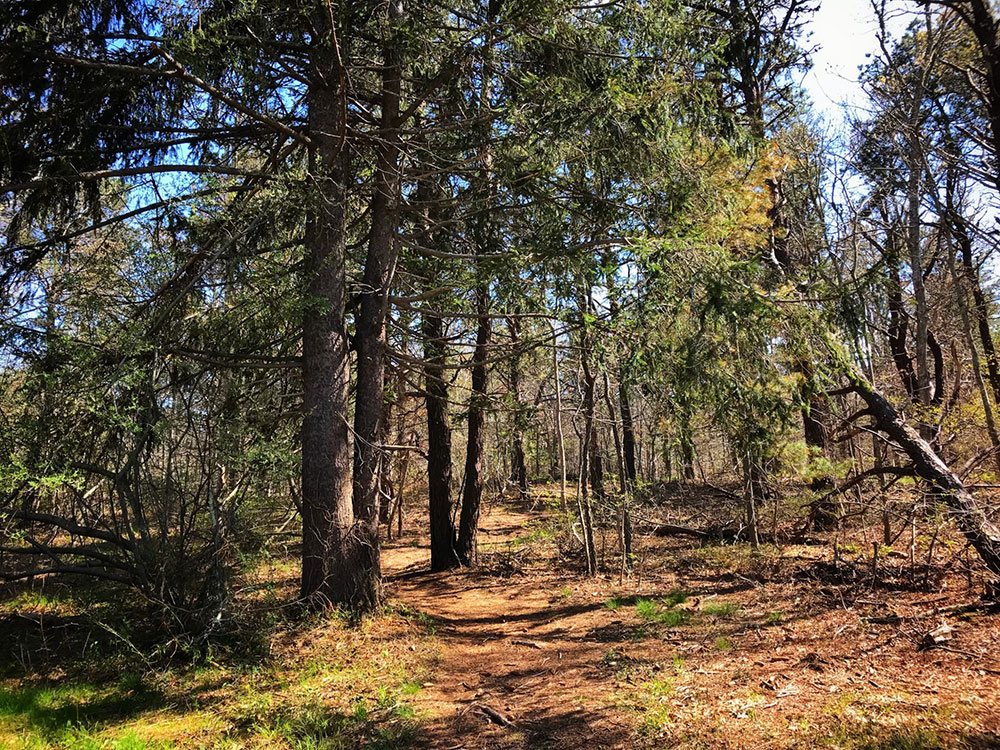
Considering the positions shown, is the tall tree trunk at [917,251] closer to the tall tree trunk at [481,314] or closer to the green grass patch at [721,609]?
the green grass patch at [721,609]

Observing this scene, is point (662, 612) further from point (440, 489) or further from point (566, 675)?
point (440, 489)

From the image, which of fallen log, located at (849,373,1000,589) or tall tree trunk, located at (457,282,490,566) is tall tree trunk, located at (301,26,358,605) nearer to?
tall tree trunk, located at (457,282,490,566)

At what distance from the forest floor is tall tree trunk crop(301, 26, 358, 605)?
0.52 meters

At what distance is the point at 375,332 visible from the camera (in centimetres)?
780

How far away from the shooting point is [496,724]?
4.77 m

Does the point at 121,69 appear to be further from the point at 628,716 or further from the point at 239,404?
the point at 628,716

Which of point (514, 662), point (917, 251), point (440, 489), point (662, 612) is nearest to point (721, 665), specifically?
point (662, 612)

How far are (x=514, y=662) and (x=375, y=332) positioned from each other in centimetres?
446

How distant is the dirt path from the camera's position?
4.57m

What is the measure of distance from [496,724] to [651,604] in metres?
3.64

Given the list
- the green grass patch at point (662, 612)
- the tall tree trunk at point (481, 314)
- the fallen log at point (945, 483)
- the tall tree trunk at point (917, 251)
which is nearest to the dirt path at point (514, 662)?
A: the green grass patch at point (662, 612)

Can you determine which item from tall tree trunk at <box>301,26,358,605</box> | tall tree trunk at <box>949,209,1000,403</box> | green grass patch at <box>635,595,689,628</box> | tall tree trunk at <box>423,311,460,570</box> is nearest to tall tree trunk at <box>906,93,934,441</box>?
tall tree trunk at <box>949,209,1000,403</box>

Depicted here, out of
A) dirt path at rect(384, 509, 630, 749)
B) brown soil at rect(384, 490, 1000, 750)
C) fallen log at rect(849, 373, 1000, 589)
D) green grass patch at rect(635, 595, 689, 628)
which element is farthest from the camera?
green grass patch at rect(635, 595, 689, 628)

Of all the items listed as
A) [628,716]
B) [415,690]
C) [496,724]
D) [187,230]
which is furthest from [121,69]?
[628,716]
